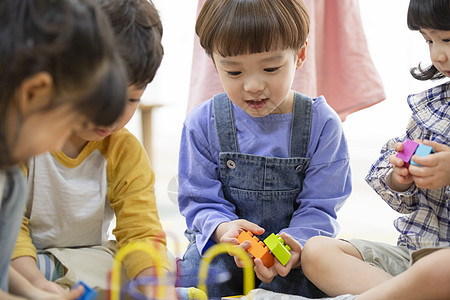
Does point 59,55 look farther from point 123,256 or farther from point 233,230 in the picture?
point 233,230

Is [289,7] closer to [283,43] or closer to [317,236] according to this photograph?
[283,43]

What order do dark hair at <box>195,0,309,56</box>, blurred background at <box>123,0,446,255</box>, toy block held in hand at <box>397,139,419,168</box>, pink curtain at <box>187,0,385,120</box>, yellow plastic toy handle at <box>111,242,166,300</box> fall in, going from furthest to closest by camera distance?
blurred background at <box>123,0,446,255</box> < pink curtain at <box>187,0,385,120</box> < dark hair at <box>195,0,309,56</box> < toy block held in hand at <box>397,139,419,168</box> < yellow plastic toy handle at <box>111,242,166,300</box>

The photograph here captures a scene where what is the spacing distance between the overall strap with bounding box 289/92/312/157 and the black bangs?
270mm

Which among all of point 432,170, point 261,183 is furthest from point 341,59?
point 432,170

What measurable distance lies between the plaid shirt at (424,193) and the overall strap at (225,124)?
11.1 inches

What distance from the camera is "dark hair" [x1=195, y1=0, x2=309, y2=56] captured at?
3.52ft

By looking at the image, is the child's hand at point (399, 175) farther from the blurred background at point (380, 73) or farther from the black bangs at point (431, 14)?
the blurred background at point (380, 73)

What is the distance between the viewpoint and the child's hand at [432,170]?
944 mm

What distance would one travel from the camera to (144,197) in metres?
1.05

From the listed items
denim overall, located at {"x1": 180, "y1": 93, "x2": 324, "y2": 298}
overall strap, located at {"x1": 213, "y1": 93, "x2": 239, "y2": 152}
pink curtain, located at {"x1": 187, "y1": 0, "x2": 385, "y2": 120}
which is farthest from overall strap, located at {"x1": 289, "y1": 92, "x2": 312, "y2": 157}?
pink curtain, located at {"x1": 187, "y1": 0, "x2": 385, "y2": 120}

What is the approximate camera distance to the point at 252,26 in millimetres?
1072

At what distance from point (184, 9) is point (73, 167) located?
1.22 metres

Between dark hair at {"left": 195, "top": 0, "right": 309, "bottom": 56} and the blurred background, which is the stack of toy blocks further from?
the blurred background

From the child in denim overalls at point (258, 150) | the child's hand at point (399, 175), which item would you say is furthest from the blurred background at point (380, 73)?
the child's hand at point (399, 175)
